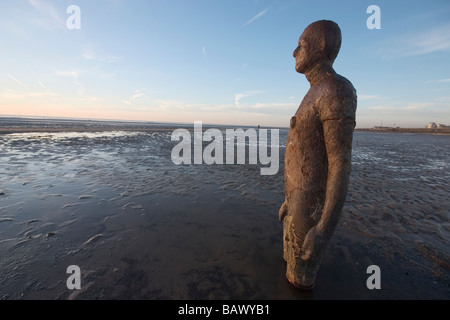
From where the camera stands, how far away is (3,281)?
275 centimetres

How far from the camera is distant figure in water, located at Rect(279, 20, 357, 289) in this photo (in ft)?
6.56

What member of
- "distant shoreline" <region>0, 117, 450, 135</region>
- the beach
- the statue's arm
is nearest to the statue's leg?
the beach

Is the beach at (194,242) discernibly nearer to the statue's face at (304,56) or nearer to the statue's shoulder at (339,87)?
the statue's shoulder at (339,87)

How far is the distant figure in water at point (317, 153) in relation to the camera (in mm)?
1998

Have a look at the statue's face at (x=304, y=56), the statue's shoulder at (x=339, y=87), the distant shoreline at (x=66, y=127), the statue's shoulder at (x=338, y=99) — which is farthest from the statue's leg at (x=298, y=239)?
the distant shoreline at (x=66, y=127)

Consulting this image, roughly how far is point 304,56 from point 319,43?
0.62ft

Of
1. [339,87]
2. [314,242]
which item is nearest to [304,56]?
[339,87]

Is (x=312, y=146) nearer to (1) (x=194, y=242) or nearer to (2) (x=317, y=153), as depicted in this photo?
(2) (x=317, y=153)

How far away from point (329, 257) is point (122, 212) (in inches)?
185

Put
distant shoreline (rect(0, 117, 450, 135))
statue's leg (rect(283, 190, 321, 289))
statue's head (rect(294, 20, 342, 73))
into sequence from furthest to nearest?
distant shoreline (rect(0, 117, 450, 135)), statue's leg (rect(283, 190, 321, 289)), statue's head (rect(294, 20, 342, 73))

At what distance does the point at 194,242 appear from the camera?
3.89 m

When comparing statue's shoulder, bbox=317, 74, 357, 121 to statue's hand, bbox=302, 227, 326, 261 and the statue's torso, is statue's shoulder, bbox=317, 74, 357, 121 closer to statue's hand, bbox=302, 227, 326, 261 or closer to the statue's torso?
the statue's torso
